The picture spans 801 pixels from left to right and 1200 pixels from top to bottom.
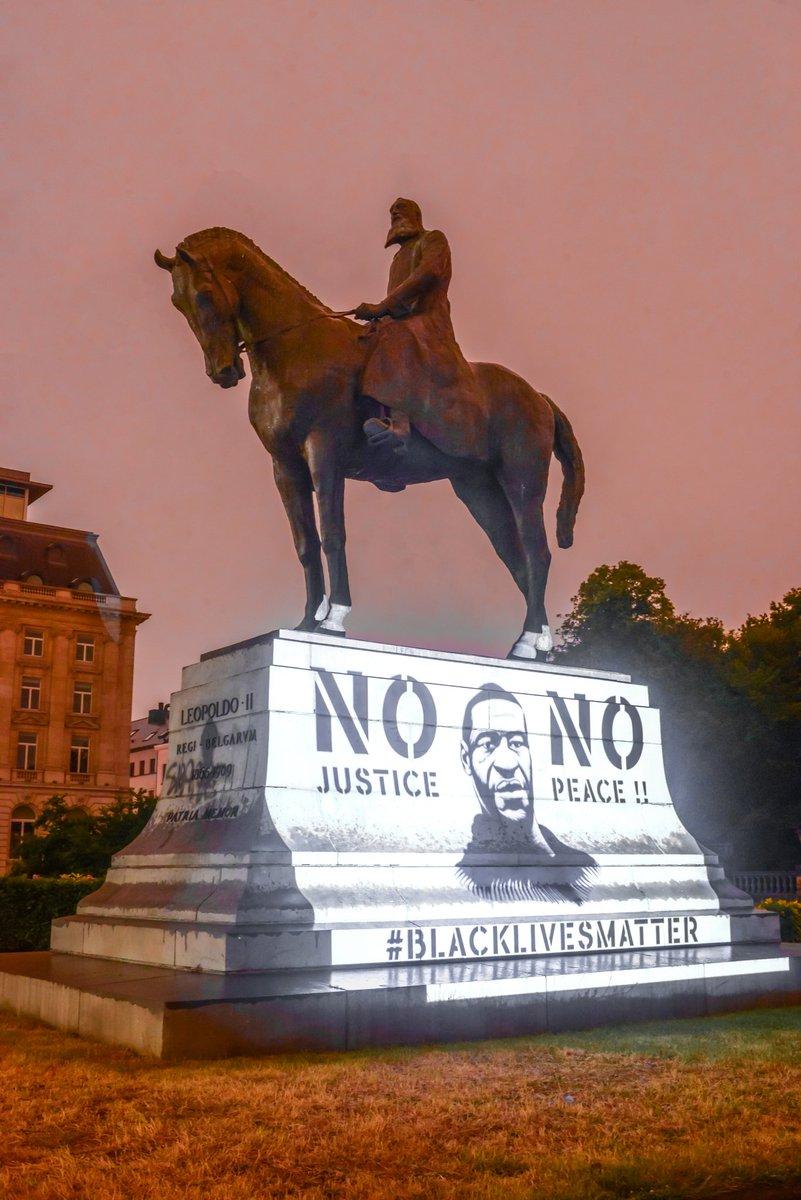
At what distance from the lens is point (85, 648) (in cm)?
6656

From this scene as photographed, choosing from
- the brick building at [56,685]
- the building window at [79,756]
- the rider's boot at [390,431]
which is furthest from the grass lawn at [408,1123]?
the building window at [79,756]

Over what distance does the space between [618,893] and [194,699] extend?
385 centimetres

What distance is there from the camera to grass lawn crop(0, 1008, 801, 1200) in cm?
427

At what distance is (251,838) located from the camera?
7953 millimetres

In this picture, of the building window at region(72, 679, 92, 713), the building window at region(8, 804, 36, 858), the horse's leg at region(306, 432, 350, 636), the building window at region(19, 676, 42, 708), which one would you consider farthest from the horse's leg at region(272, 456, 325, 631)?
the building window at region(72, 679, 92, 713)

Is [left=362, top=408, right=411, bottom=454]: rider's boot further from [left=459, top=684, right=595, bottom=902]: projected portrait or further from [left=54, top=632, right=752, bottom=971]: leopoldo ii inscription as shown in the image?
[left=459, top=684, right=595, bottom=902]: projected portrait

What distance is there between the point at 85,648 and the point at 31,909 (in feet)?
168

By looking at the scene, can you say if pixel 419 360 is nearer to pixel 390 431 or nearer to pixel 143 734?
pixel 390 431

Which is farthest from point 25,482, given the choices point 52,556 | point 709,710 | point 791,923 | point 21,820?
point 791,923

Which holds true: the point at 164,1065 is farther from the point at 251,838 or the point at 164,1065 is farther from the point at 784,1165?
the point at 784,1165

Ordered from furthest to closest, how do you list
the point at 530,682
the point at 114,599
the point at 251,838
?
the point at 114,599, the point at 530,682, the point at 251,838

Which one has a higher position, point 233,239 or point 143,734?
point 143,734

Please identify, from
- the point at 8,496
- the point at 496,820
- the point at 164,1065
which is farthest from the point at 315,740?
Result: the point at 8,496

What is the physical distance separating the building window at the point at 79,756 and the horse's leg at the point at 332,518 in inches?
2319
